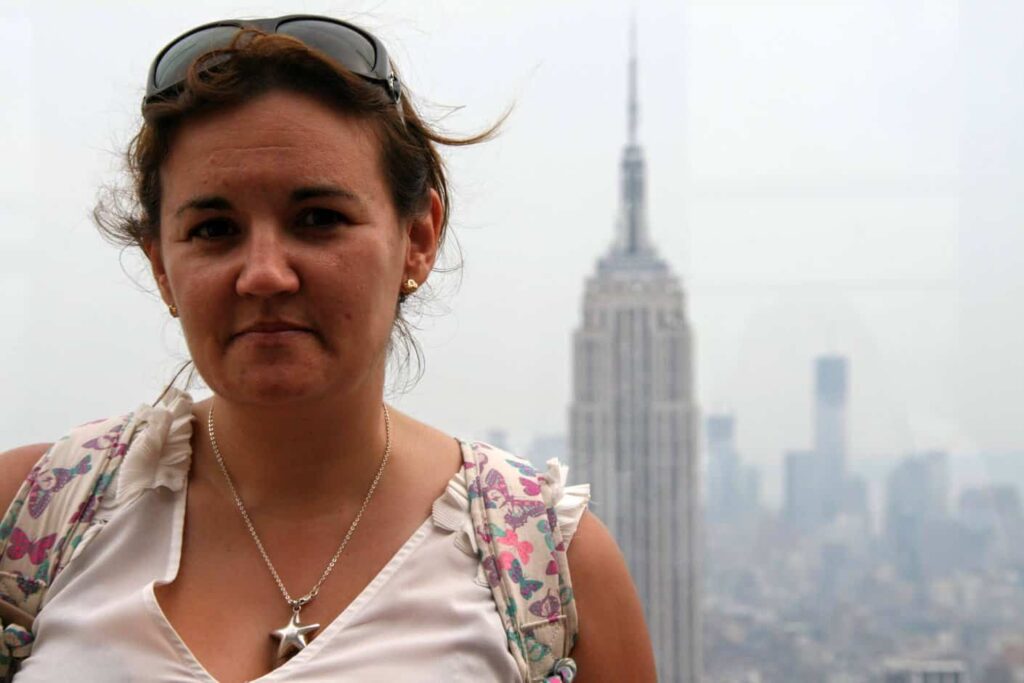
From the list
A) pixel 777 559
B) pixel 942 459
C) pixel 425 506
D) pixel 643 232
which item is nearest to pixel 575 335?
pixel 643 232

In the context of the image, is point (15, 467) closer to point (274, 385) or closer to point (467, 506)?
point (274, 385)

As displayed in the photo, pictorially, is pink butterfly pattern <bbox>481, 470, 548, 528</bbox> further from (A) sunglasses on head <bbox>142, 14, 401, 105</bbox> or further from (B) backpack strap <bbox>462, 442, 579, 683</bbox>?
(A) sunglasses on head <bbox>142, 14, 401, 105</bbox>

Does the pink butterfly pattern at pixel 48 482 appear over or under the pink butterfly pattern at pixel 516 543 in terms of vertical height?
over

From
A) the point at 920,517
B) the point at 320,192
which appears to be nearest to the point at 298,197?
the point at 320,192

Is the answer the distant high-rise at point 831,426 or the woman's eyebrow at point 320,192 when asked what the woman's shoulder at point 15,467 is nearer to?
the woman's eyebrow at point 320,192

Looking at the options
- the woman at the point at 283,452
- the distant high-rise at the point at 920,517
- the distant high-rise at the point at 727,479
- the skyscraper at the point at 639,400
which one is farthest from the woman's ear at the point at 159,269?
the skyscraper at the point at 639,400

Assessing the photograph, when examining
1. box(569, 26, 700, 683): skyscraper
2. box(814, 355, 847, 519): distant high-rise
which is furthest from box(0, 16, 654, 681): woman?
box(569, 26, 700, 683): skyscraper

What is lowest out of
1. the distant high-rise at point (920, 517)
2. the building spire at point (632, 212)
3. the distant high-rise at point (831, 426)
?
the distant high-rise at point (920, 517)

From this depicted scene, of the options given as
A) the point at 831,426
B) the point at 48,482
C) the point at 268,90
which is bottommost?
the point at 48,482
